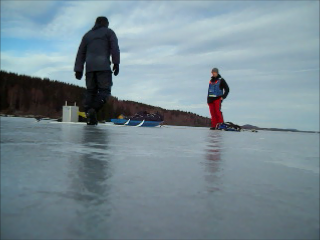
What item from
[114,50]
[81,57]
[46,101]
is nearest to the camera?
[114,50]

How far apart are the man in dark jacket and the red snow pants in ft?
14.7

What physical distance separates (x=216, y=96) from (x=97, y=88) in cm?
457

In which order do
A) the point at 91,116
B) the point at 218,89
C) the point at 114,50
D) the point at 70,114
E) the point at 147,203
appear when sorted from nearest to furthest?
the point at 147,203 → the point at 114,50 → the point at 91,116 → the point at 70,114 → the point at 218,89

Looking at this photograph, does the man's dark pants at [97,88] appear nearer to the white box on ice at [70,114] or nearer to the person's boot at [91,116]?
the person's boot at [91,116]

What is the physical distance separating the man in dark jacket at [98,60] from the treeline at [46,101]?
15.1 m

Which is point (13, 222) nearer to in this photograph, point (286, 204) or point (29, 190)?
point (29, 190)

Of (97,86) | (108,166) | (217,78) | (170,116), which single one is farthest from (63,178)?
(170,116)

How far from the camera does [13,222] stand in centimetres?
51

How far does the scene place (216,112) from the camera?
8.70 meters

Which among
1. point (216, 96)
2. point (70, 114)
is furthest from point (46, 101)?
point (216, 96)

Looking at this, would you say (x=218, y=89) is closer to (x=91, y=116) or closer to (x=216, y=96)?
(x=216, y=96)

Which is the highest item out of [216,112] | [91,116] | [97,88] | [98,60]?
[98,60]

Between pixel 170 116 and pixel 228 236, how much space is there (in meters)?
22.6

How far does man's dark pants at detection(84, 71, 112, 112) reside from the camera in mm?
5090
